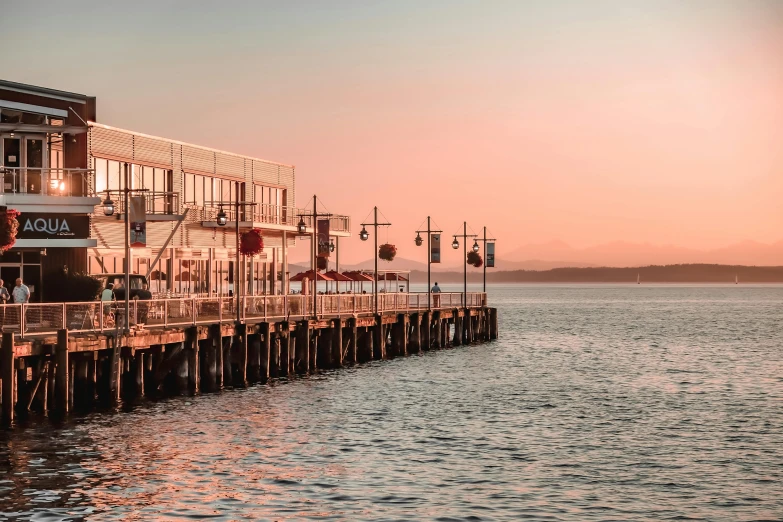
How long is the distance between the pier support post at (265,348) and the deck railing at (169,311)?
76cm

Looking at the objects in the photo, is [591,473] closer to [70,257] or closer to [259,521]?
[259,521]

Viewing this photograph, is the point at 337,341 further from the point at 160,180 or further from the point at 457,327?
the point at 457,327

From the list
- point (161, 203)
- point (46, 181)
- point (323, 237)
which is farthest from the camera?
point (161, 203)

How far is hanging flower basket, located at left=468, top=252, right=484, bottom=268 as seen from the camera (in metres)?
92.8

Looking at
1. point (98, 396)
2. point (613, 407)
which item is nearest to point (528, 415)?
point (613, 407)

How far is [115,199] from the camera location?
53469mm

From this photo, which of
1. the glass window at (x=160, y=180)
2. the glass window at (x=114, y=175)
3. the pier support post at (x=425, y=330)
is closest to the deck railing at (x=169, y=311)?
the pier support post at (x=425, y=330)

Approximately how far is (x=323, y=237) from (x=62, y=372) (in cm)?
2409

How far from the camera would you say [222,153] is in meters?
65.9

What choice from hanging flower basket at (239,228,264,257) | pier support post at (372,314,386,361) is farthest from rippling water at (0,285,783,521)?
pier support post at (372,314,386,361)

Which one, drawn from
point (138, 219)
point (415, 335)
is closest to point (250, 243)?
point (138, 219)

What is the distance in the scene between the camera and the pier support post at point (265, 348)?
47.1 meters

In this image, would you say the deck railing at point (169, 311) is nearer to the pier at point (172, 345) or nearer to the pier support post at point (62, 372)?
the pier at point (172, 345)

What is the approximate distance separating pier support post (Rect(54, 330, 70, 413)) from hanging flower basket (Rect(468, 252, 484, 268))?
60.1m
